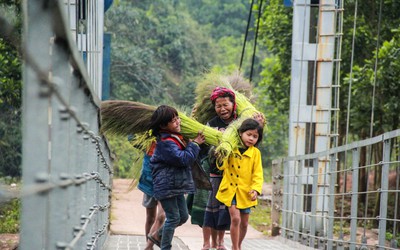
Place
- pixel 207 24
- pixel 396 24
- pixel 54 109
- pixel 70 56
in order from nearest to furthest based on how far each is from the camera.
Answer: pixel 54 109
pixel 70 56
pixel 396 24
pixel 207 24

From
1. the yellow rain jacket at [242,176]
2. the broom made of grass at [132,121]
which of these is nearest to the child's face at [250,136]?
the yellow rain jacket at [242,176]

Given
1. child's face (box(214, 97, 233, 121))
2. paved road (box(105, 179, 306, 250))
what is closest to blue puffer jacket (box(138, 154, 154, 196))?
paved road (box(105, 179, 306, 250))

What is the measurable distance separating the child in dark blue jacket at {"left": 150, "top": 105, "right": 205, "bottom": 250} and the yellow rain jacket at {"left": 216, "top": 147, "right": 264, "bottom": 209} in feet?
1.64

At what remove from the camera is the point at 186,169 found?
7219mm

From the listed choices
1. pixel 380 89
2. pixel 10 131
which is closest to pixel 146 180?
pixel 10 131

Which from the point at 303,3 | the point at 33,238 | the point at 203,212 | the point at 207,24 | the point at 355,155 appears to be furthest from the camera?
the point at 207,24

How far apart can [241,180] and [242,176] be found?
0.03 meters

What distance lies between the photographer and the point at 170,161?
704cm

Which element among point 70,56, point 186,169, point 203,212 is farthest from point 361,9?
point 70,56

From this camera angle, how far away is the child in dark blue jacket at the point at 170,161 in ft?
23.1

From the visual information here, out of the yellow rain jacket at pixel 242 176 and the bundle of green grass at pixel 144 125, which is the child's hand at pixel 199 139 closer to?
the bundle of green grass at pixel 144 125

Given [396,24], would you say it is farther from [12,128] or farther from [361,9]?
[12,128]

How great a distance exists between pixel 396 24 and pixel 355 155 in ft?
36.1

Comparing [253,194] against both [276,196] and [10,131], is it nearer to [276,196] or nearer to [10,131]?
[10,131]
